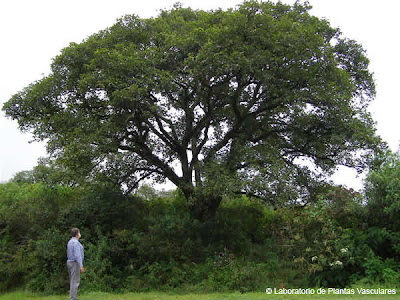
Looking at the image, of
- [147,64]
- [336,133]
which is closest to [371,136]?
[336,133]

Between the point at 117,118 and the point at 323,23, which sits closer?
the point at 117,118

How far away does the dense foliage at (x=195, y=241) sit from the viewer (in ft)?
38.1

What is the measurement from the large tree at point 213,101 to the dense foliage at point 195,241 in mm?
1334

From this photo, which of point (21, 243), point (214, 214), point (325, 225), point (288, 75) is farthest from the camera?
point (214, 214)

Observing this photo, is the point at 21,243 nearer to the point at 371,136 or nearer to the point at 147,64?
the point at 147,64

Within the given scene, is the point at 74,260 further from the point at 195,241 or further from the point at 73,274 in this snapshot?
the point at 195,241

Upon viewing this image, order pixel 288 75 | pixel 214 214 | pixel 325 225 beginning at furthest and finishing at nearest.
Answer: pixel 214 214 → pixel 288 75 → pixel 325 225

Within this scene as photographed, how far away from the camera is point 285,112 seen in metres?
15.1

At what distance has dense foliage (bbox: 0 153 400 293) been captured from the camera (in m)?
11.6

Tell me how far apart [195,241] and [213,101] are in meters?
5.97

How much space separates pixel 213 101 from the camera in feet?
50.9

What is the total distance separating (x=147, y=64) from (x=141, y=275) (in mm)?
8105

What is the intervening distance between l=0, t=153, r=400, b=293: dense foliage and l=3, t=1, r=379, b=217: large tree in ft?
4.38

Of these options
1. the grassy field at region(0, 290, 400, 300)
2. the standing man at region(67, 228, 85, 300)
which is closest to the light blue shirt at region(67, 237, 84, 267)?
the standing man at region(67, 228, 85, 300)
